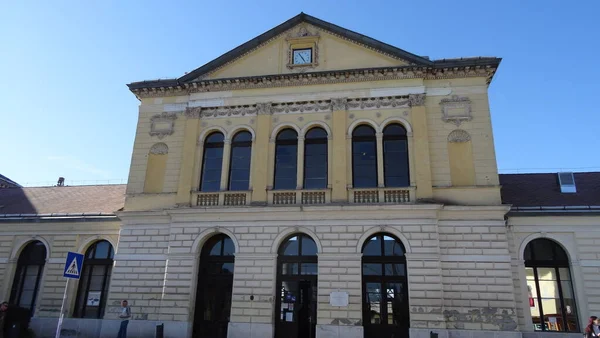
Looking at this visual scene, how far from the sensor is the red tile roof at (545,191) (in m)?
17.7

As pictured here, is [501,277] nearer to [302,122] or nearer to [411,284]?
[411,284]

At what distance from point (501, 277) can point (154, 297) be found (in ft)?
43.7

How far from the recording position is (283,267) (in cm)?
1727

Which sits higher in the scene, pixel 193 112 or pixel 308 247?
A: pixel 193 112

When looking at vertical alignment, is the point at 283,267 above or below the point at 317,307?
above

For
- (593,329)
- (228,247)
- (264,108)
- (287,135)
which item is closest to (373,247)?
(228,247)

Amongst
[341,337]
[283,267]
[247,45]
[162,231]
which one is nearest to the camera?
[341,337]

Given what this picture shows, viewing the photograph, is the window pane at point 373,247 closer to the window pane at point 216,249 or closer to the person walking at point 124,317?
the window pane at point 216,249

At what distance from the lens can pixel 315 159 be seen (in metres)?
18.5

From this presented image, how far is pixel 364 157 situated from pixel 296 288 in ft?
19.4

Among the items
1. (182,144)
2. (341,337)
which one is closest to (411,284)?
(341,337)

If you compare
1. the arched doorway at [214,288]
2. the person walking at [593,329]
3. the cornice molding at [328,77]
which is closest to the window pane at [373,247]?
the arched doorway at [214,288]

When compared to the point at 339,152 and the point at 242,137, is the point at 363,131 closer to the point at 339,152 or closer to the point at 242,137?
the point at 339,152

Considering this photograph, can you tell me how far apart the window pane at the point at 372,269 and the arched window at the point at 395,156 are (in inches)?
126
